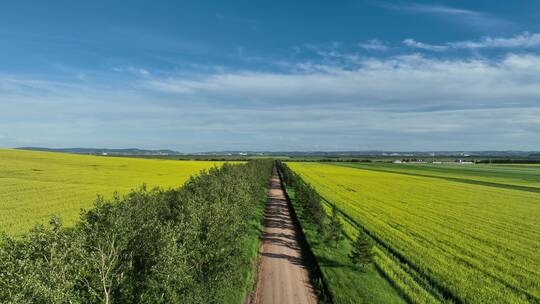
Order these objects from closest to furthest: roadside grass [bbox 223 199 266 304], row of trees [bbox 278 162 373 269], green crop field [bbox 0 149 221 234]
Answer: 1. roadside grass [bbox 223 199 266 304]
2. row of trees [bbox 278 162 373 269]
3. green crop field [bbox 0 149 221 234]

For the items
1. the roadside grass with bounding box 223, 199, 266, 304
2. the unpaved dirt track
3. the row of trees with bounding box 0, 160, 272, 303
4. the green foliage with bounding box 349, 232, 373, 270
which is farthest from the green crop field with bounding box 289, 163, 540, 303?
the row of trees with bounding box 0, 160, 272, 303

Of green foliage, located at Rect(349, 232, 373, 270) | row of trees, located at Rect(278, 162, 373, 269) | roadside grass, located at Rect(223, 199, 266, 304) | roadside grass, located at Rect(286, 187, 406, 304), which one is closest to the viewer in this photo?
roadside grass, located at Rect(286, 187, 406, 304)

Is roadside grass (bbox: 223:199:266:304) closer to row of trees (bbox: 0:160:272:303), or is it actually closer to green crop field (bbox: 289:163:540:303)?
row of trees (bbox: 0:160:272:303)

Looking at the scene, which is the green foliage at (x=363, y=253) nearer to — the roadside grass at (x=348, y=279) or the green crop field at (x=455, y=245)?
the roadside grass at (x=348, y=279)

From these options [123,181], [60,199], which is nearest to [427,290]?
[60,199]

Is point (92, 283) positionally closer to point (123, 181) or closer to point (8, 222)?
point (8, 222)

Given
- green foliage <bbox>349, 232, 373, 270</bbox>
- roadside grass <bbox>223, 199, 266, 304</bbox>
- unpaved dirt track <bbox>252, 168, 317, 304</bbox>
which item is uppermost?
green foliage <bbox>349, 232, 373, 270</bbox>

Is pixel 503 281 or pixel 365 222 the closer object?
pixel 503 281
